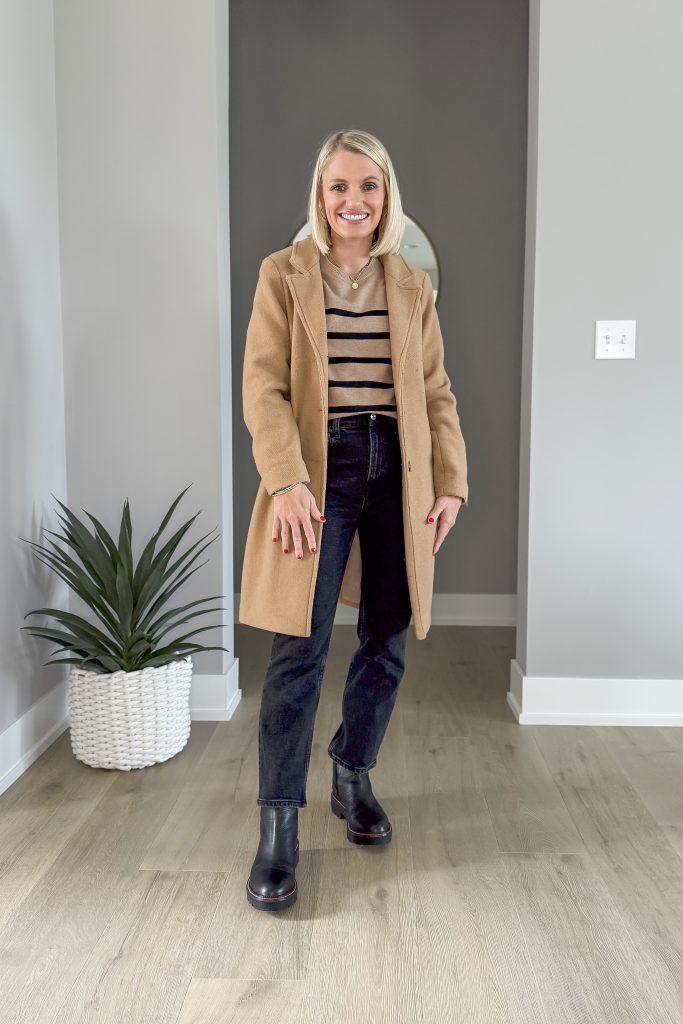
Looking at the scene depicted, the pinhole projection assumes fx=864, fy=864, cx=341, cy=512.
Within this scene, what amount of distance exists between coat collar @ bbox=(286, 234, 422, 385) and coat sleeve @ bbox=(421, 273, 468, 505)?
0.06m

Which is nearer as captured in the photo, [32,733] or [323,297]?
[323,297]

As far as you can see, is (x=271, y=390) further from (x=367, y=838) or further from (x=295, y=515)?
(x=367, y=838)

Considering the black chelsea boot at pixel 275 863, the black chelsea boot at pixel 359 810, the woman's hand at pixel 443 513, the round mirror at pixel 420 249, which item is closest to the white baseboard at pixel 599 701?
the black chelsea boot at pixel 359 810

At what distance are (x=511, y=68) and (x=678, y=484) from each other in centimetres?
212

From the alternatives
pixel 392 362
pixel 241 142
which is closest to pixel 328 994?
pixel 392 362

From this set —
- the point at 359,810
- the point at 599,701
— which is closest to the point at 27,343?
the point at 359,810

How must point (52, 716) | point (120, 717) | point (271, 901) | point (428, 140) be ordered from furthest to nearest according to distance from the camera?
1. point (428, 140)
2. point (52, 716)
3. point (120, 717)
4. point (271, 901)

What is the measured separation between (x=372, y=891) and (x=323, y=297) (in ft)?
3.67

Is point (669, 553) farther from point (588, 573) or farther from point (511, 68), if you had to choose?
point (511, 68)

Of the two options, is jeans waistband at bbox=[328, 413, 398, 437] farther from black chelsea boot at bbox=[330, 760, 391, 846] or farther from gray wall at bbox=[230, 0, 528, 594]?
gray wall at bbox=[230, 0, 528, 594]

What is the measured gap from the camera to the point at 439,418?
1.76m

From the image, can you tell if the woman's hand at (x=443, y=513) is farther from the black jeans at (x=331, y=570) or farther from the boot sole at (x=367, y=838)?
the boot sole at (x=367, y=838)

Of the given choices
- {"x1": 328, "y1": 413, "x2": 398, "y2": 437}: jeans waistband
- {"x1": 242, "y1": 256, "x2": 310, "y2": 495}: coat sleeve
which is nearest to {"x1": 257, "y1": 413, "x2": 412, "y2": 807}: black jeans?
{"x1": 328, "y1": 413, "x2": 398, "y2": 437}: jeans waistband

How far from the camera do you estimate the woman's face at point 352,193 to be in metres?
1.60
